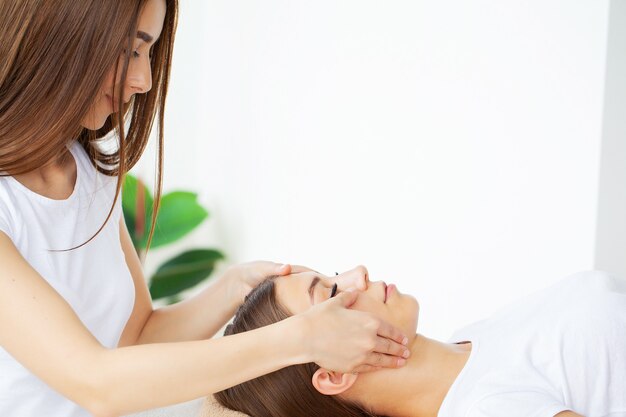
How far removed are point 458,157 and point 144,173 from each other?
1.81 m

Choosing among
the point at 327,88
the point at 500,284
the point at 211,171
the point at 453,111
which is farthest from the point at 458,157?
the point at 211,171

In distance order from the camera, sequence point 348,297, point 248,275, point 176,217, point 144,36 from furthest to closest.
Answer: point 176,217
point 248,275
point 348,297
point 144,36

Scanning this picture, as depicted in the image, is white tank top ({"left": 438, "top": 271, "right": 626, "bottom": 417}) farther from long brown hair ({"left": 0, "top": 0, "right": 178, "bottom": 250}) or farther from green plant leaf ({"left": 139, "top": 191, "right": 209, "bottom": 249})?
green plant leaf ({"left": 139, "top": 191, "right": 209, "bottom": 249})

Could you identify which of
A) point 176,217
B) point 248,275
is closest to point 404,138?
point 176,217

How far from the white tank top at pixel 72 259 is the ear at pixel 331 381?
0.46 meters

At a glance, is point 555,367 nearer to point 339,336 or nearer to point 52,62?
point 339,336

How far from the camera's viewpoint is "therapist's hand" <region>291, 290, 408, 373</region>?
4.20 feet

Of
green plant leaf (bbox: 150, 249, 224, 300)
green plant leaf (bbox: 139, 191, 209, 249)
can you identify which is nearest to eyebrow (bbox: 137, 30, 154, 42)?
green plant leaf (bbox: 139, 191, 209, 249)

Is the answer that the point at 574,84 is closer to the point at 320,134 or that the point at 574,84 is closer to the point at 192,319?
the point at 320,134

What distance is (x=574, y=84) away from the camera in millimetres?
2729

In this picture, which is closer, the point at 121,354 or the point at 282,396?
the point at 121,354

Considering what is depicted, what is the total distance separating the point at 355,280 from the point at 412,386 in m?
0.26

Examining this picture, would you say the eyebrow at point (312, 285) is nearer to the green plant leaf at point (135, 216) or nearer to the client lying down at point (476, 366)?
the client lying down at point (476, 366)

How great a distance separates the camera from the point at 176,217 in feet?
12.7
